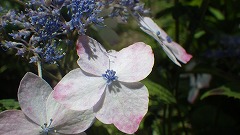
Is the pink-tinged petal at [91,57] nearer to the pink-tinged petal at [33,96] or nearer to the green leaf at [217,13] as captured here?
the pink-tinged petal at [33,96]

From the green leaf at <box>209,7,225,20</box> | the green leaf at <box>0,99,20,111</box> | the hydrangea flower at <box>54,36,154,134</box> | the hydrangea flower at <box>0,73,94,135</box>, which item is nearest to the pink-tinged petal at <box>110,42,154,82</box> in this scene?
the hydrangea flower at <box>54,36,154,134</box>

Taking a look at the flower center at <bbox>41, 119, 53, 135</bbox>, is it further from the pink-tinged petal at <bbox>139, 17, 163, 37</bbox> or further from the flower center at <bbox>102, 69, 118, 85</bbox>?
the pink-tinged petal at <bbox>139, 17, 163, 37</bbox>

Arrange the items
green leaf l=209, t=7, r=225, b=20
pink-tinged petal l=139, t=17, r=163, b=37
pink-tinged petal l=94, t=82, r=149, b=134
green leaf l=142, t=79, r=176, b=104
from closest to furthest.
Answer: pink-tinged petal l=94, t=82, r=149, b=134
pink-tinged petal l=139, t=17, r=163, b=37
green leaf l=142, t=79, r=176, b=104
green leaf l=209, t=7, r=225, b=20

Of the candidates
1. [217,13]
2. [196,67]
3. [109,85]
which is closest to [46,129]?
[109,85]

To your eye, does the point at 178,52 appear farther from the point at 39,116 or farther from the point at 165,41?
the point at 39,116

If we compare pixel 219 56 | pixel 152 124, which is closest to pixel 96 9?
pixel 152 124

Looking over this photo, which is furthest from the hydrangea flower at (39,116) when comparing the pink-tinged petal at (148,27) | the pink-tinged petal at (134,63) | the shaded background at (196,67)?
the shaded background at (196,67)
